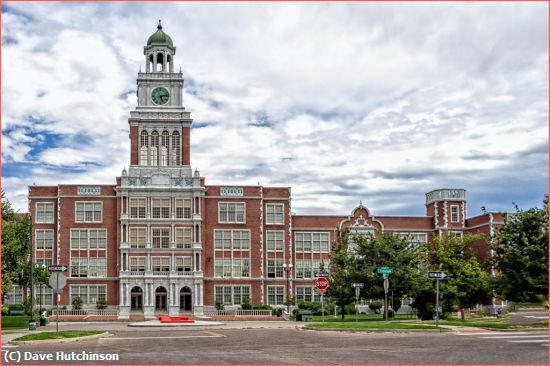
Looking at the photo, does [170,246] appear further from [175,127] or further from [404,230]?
[404,230]

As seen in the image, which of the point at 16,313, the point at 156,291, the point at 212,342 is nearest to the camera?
the point at 212,342

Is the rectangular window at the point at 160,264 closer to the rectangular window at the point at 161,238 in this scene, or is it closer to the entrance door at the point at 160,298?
the rectangular window at the point at 161,238

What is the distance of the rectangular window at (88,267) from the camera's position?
257 feet

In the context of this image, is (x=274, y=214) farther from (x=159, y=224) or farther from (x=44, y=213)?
(x=44, y=213)

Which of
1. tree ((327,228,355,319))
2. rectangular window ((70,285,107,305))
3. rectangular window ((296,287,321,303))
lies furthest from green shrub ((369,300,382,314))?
rectangular window ((70,285,107,305))

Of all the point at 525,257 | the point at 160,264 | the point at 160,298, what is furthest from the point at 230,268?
the point at 525,257

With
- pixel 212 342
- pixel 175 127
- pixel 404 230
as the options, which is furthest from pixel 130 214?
pixel 212 342

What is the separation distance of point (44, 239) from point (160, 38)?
27.2 metres

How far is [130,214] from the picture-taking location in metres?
78.6

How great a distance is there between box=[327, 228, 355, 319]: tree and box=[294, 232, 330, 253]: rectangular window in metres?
16.2

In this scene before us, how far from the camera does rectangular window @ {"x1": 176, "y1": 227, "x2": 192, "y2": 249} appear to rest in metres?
78.9

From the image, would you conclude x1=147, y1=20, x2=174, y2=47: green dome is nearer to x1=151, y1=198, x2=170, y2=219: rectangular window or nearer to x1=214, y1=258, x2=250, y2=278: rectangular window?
x1=151, y1=198, x2=170, y2=219: rectangular window

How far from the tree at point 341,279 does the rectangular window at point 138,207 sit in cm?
2359

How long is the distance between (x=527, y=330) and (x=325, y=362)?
18.0 meters
